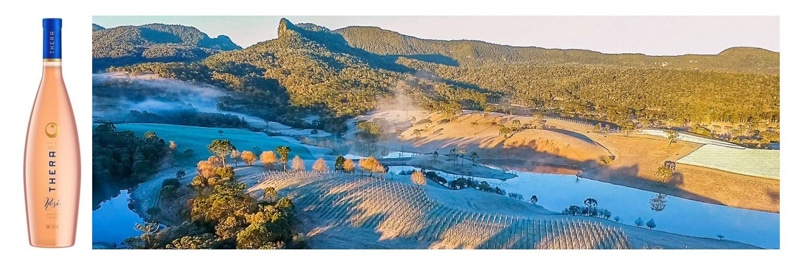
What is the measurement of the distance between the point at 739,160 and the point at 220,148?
453 cm

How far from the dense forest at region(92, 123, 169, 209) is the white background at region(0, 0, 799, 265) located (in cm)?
14

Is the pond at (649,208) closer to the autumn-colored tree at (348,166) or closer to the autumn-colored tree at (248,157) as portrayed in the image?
the autumn-colored tree at (348,166)

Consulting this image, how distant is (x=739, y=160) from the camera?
7695 millimetres

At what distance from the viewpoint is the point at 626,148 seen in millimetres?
7750

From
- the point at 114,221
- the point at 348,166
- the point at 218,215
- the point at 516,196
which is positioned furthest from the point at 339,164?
the point at 114,221

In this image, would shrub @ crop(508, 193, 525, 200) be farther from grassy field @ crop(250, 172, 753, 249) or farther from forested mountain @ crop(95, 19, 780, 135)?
forested mountain @ crop(95, 19, 780, 135)

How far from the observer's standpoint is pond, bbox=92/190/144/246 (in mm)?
7164

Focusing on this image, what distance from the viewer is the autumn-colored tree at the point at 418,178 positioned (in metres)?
7.64

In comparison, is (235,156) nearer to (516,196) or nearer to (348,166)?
(348,166)
